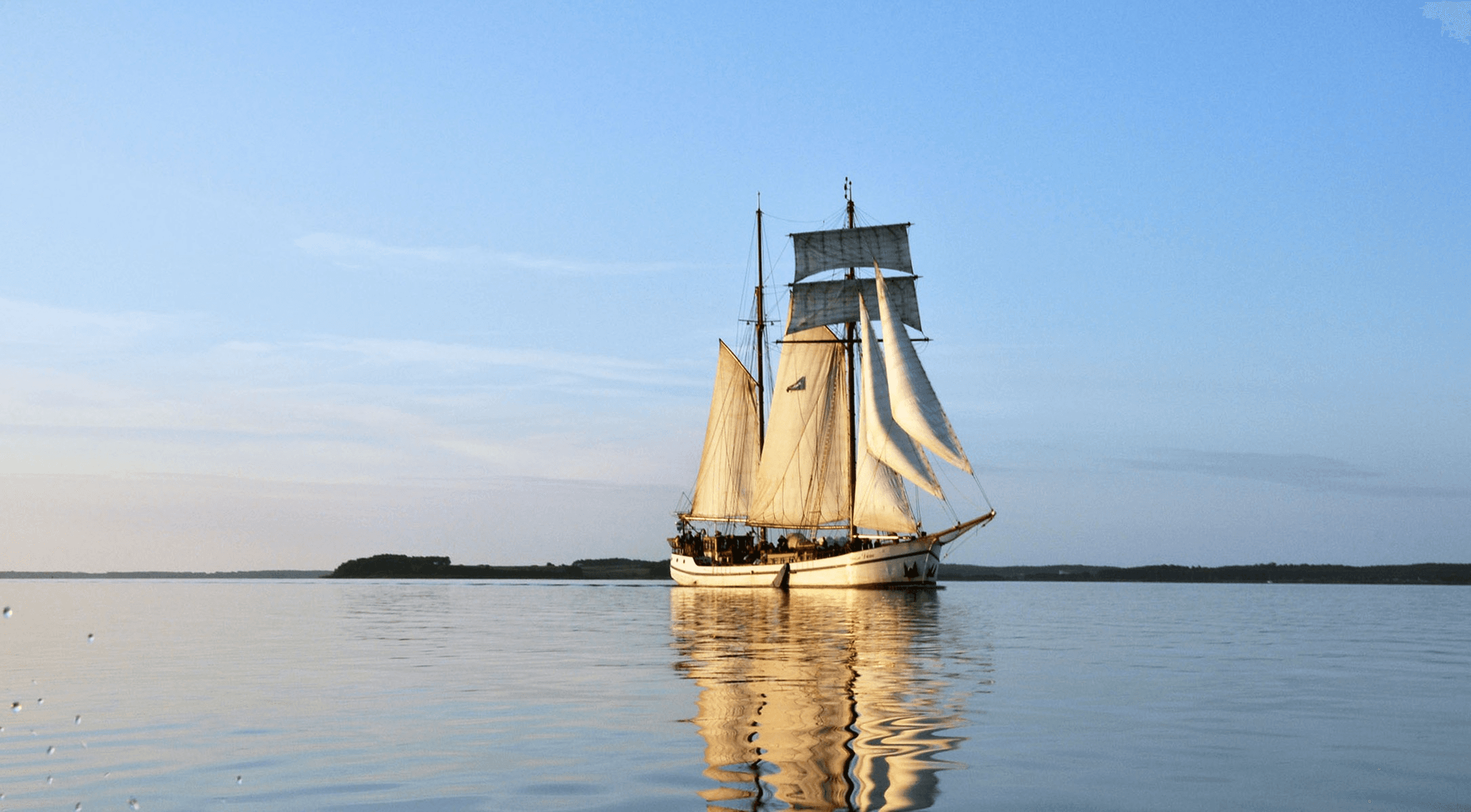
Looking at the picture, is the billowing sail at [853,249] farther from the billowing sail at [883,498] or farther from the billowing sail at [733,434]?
the billowing sail at [883,498]

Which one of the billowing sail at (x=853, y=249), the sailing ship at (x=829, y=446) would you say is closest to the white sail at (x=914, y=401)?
the sailing ship at (x=829, y=446)

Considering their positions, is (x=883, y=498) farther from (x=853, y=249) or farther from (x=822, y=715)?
(x=822, y=715)

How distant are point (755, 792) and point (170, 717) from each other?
1025 cm

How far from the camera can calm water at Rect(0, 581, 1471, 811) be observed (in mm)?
11609

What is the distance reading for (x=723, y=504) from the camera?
3996 inches

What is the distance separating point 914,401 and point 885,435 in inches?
141

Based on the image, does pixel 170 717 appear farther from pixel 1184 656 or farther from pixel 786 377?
pixel 786 377

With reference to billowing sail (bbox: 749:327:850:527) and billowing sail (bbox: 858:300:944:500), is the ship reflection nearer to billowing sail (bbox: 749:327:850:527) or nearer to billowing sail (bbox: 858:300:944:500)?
billowing sail (bbox: 858:300:944:500)

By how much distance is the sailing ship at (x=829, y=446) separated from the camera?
271ft

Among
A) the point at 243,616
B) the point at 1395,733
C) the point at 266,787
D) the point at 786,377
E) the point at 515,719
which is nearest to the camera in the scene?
the point at 266,787

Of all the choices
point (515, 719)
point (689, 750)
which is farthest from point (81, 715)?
point (689, 750)

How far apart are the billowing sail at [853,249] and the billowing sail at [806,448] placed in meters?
9.30

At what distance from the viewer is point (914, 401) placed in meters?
80.6

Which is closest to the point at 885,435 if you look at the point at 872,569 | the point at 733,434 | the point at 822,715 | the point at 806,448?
the point at 872,569
